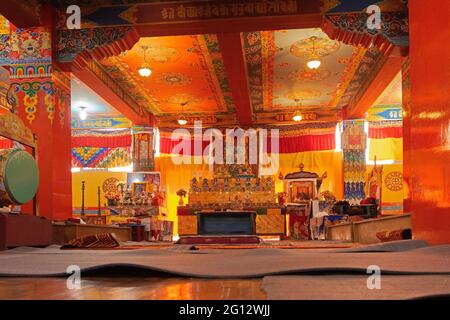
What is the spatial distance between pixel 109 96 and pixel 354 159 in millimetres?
6338

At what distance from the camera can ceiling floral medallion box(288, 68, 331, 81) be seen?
10.4 metres

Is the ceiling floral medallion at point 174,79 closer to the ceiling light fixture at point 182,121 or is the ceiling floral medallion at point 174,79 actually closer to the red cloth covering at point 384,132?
the ceiling light fixture at point 182,121

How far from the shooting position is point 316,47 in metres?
8.99

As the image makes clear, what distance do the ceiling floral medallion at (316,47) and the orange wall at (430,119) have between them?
5.44 metres

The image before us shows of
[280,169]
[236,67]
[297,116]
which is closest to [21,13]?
[236,67]

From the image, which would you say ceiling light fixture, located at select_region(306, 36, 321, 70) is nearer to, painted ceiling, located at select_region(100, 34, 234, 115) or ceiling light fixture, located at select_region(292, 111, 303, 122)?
painted ceiling, located at select_region(100, 34, 234, 115)

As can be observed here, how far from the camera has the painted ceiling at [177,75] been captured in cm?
874

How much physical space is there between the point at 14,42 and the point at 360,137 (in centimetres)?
886

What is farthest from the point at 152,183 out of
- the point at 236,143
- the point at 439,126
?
the point at 439,126

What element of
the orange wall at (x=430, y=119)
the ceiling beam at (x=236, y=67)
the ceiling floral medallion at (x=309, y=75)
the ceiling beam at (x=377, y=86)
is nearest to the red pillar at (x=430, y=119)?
the orange wall at (x=430, y=119)

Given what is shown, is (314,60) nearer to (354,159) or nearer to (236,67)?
(236,67)

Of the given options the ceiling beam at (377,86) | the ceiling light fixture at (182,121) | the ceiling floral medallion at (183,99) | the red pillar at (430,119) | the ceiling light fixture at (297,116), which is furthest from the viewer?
the ceiling light fixture at (182,121)
